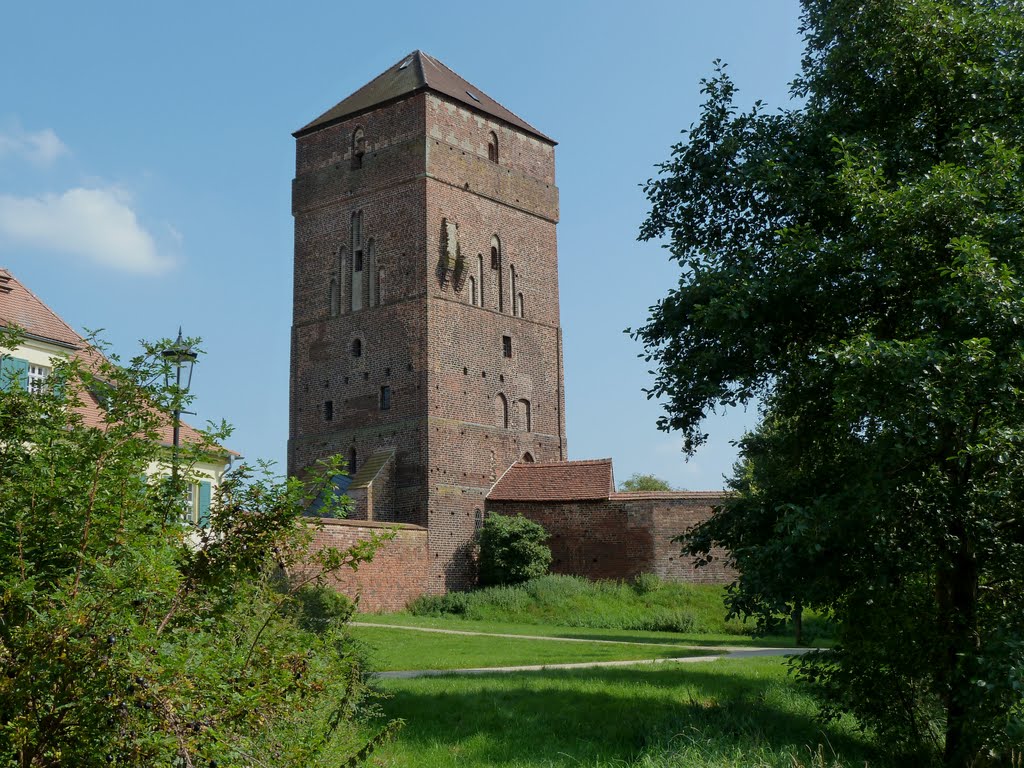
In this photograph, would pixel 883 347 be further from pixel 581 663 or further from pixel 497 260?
pixel 497 260

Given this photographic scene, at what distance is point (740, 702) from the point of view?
13.0 meters

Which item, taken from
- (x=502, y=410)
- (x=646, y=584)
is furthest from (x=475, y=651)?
(x=502, y=410)

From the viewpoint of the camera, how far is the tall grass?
107 feet

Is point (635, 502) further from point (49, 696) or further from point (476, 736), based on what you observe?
point (49, 696)

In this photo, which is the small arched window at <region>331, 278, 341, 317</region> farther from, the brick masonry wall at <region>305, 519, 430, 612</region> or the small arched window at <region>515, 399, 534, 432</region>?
the brick masonry wall at <region>305, 519, 430, 612</region>

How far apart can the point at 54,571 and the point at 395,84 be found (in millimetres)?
41176

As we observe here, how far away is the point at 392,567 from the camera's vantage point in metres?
36.4

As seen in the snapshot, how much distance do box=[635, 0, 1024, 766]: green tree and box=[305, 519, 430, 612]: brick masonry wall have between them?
22.5 metres

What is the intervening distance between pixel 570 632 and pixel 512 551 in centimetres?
875

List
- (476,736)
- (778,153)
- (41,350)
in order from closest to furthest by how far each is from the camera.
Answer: (476,736)
(778,153)
(41,350)

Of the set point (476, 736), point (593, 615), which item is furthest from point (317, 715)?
point (593, 615)

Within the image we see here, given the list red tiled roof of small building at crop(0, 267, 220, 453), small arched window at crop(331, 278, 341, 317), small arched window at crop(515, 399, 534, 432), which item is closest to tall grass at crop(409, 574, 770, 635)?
small arched window at crop(515, 399, 534, 432)

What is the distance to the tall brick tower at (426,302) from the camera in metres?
39.6

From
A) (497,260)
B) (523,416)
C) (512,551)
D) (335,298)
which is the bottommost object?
(512,551)
